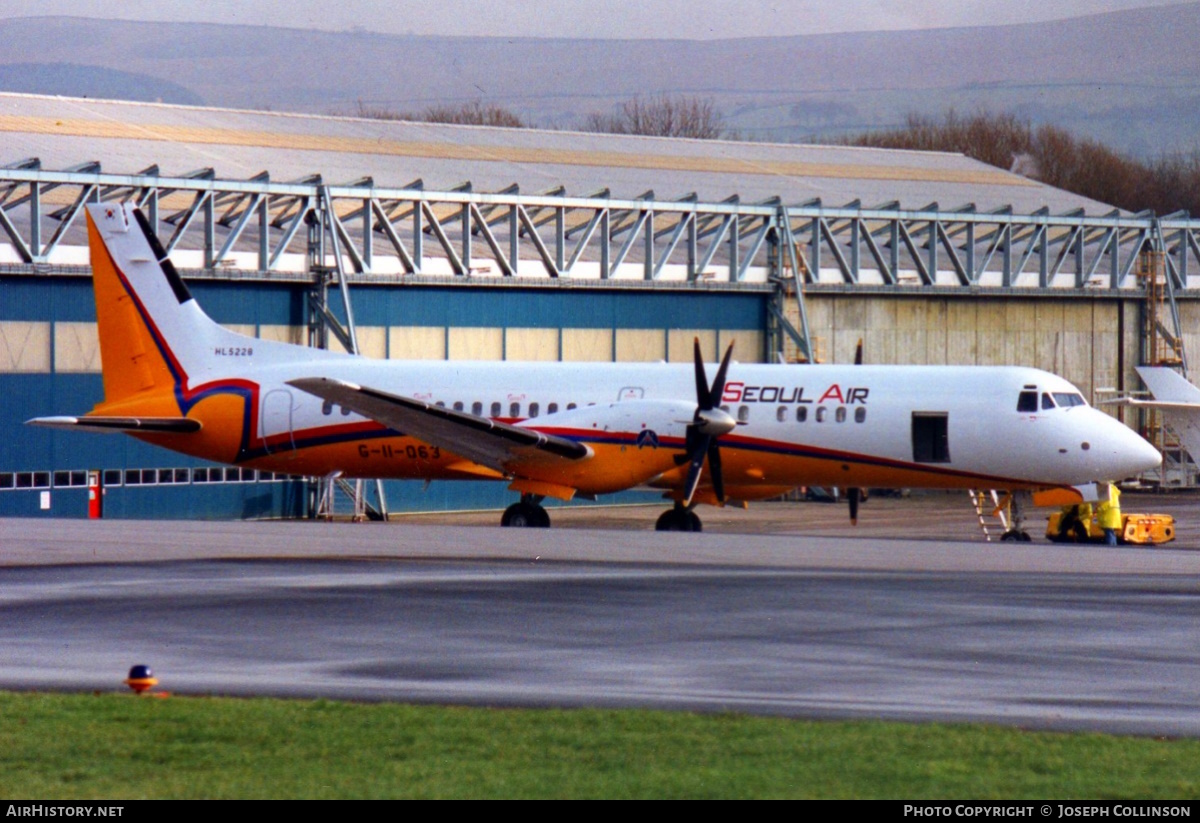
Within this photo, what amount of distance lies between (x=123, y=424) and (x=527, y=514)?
867 centimetres

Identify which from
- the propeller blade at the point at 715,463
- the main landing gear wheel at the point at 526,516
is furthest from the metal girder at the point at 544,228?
the propeller blade at the point at 715,463

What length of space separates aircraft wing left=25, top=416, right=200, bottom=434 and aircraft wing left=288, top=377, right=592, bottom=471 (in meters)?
4.71

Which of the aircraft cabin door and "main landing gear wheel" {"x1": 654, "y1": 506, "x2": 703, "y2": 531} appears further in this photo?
the aircraft cabin door

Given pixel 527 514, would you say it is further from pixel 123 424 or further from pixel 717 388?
pixel 123 424

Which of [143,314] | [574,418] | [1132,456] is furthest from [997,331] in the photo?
[143,314]

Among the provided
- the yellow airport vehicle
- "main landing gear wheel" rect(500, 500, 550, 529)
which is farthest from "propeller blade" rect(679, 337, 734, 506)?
the yellow airport vehicle

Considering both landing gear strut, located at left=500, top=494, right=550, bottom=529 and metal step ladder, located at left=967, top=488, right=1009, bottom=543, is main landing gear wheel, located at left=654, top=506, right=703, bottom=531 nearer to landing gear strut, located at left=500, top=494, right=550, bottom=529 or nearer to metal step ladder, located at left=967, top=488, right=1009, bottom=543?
landing gear strut, located at left=500, top=494, right=550, bottom=529

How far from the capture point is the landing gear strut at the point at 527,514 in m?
33.8

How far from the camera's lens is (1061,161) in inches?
5226

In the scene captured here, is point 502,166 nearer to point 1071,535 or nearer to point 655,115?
point 1071,535

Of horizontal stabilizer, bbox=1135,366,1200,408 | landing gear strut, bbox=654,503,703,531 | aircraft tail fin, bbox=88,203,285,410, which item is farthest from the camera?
aircraft tail fin, bbox=88,203,285,410

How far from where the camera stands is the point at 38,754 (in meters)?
10.9

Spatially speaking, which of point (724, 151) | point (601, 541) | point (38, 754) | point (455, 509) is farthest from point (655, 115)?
point (38, 754)

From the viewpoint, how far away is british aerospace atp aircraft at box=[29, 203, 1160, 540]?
32.4 m
